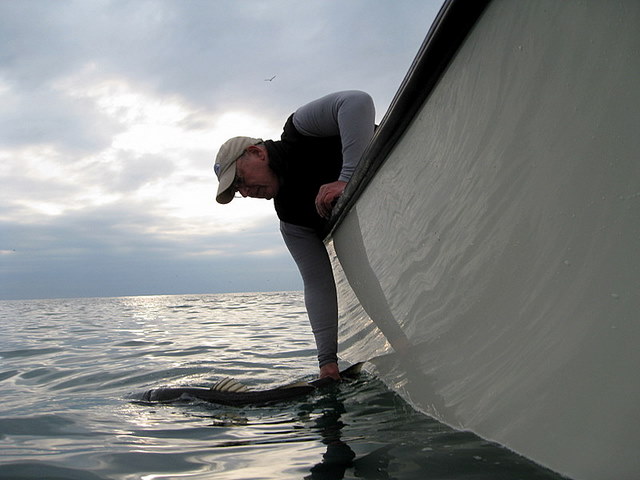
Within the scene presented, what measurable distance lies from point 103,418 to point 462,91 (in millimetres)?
2266

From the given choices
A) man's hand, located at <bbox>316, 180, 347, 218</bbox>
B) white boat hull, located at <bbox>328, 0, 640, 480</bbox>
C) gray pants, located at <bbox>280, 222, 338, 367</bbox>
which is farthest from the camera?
gray pants, located at <bbox>280, 222, 338, 367</bbox>

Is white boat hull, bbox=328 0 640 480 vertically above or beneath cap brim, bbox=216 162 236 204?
beneath

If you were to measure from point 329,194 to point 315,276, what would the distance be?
0.88 meters

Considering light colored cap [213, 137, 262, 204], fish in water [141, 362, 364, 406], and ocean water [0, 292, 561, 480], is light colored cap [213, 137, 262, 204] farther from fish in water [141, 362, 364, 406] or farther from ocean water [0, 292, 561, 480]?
ocean water [0, 292, 561, 480]

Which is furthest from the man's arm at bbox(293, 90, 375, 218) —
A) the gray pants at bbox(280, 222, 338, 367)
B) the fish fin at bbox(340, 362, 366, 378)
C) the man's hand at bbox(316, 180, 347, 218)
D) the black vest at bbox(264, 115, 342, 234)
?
the fish fin at bbox(340, 362, 366, 378)

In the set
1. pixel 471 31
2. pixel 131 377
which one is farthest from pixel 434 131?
pixel 131 377

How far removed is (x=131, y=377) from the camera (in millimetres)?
4086

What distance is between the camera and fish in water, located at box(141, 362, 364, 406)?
2875 millimetres

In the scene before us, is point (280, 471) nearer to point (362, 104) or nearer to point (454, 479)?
point (454, 479)

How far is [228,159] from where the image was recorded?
3172 mm

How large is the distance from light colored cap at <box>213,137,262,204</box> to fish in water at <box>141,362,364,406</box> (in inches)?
43.7

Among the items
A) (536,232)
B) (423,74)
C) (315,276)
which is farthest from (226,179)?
(536,232)

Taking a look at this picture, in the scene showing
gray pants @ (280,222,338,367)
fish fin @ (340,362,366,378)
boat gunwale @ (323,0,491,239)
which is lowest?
fish fin @ (340,362,366,378)

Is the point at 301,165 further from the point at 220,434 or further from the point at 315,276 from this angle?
the point at 220,434
